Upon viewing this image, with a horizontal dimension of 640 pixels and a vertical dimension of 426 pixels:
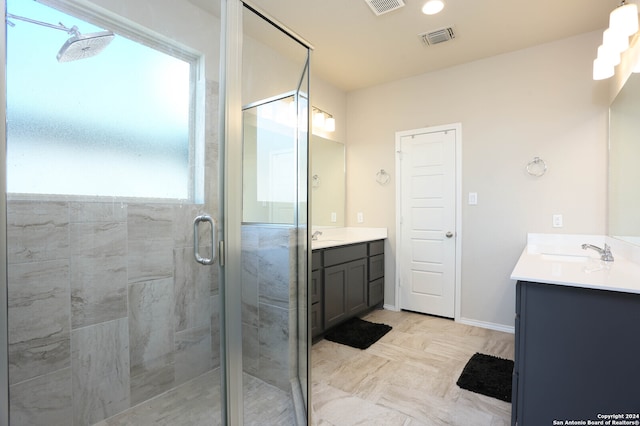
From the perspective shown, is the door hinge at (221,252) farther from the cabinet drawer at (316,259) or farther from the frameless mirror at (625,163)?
the frameless mirror at (625,163)

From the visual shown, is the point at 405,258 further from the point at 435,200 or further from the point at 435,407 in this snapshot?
the point at 435,407

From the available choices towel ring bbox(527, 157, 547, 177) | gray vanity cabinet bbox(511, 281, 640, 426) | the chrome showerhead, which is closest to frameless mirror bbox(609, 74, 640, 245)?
towel ring bbox(527, 157, 547, 177)

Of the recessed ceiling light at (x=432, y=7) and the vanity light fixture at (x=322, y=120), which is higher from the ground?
the recessed ceiling light at (x=432, y=7)

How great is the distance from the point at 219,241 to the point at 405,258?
8.87ft

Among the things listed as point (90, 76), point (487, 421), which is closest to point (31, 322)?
point (90, 76)

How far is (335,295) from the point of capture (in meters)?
2.78

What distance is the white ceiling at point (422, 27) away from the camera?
229 centimetres

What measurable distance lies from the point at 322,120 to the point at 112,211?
7.87ft

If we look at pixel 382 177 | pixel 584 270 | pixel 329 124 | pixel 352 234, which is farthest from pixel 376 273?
pixel 584 270

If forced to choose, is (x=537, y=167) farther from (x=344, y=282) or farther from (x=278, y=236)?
(x=278, y=236)

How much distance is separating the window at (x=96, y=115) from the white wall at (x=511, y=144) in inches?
96.1

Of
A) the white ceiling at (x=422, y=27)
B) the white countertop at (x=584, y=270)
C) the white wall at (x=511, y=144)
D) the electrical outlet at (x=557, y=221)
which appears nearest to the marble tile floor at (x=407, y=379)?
the white wall at (x=511, y=144)

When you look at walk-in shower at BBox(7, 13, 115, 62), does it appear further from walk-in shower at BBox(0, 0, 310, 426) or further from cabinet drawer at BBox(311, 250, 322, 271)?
cabinet drawer at BBox(311, 250, 322, 271)

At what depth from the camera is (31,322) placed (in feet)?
4.67
